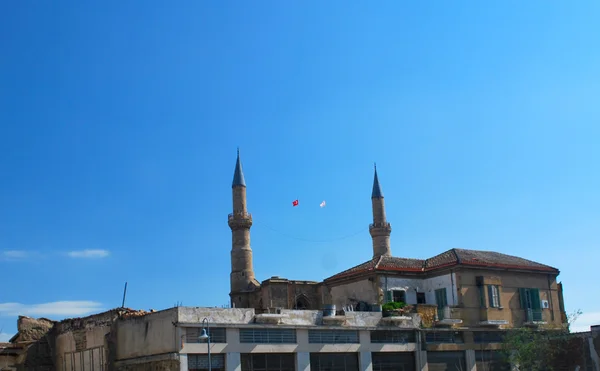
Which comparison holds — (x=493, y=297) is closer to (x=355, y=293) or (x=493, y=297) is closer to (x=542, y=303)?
(x=542, y=303)

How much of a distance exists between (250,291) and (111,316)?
2597 cm

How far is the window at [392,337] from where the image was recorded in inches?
1369

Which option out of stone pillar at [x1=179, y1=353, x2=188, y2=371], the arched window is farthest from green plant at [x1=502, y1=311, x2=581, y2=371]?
the arched window

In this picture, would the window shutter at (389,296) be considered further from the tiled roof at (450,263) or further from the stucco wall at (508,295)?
the stucco wall at (508,295)

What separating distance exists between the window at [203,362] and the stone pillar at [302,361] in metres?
3.65

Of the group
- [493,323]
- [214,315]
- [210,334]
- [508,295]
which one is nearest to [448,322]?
[493,323]

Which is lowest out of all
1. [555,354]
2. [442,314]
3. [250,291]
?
[555,354]

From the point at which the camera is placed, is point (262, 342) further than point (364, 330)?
No

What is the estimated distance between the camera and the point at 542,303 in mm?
40250

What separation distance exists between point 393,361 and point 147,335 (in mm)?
11819

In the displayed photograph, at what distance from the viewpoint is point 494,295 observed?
38406mm

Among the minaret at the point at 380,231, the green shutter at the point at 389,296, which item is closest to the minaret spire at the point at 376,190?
the minaret at the point at 380,231

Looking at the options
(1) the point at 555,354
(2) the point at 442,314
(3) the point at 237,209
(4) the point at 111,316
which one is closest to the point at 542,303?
(1) the point at 555,354

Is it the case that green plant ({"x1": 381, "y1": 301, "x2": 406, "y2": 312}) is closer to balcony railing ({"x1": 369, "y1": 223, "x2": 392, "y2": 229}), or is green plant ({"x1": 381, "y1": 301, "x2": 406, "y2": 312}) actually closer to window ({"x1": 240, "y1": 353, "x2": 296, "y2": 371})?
window ({"x1": 240, "y1": 353, "x2": 296, "y2": 371})
